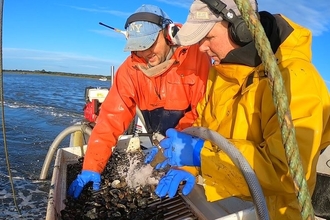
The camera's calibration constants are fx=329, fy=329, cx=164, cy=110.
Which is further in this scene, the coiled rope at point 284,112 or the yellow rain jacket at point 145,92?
the yellow rain jacket at point 145,92

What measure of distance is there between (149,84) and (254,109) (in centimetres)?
211

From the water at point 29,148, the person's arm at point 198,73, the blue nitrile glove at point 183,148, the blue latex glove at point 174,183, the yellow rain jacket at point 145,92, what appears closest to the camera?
the blue nitrile glove at point 183,148

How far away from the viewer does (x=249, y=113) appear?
207 centimetres

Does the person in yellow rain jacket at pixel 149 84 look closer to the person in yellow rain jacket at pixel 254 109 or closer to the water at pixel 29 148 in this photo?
the person in yellow rain jacket at pixel 254 109

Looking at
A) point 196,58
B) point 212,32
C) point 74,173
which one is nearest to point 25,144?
point 74,173

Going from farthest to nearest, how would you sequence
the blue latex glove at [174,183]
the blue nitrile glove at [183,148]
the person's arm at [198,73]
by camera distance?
the person's arm at [198,73], the blue latex glove at [174,183], the blue nitrile glove at [183,148]

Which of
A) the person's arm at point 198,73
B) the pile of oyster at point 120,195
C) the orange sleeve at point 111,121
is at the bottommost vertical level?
the pile of oyster at point 120,195

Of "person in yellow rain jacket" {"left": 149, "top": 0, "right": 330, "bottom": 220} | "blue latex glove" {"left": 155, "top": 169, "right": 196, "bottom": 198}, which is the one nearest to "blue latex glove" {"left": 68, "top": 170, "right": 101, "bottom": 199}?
"blue latex glove" {"left": 155, "top": 169, "right": 196, "bottom": 198}

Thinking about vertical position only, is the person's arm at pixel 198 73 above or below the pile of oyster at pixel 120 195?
above

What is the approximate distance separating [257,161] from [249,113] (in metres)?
0.36

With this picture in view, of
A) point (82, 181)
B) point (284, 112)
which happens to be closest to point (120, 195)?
point (82, 181)

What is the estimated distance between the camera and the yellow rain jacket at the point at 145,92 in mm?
3703

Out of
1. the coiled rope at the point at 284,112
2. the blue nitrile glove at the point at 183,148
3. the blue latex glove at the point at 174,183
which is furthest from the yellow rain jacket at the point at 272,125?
the coiled rope at the point at 284,112

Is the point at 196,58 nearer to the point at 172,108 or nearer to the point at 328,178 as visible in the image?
the point at 172,108
